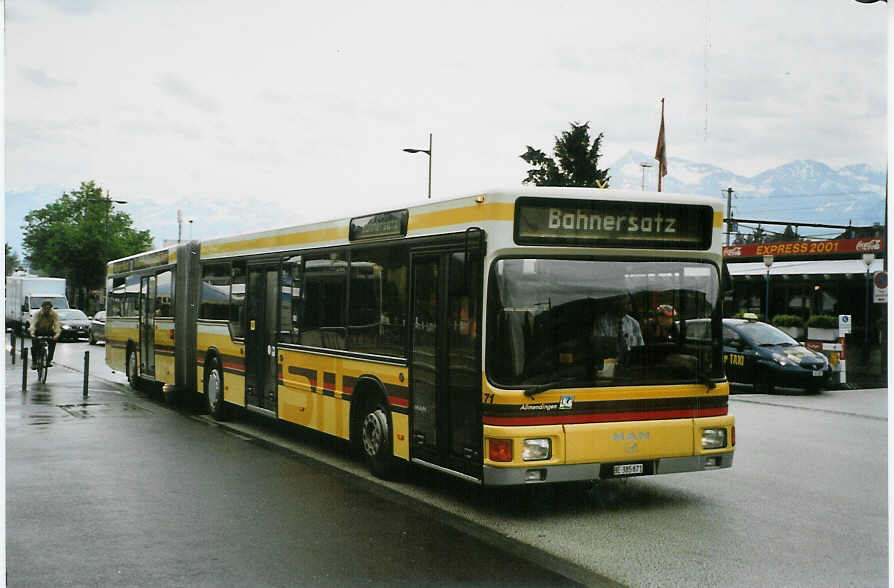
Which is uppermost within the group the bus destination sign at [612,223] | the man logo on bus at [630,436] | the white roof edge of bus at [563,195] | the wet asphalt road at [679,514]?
the white roof edge of bus at [563,195]

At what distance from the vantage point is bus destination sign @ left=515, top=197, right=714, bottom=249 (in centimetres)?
727

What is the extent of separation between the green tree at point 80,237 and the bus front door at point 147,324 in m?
0.67

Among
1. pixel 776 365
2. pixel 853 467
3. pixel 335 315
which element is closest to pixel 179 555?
pixel 335 315

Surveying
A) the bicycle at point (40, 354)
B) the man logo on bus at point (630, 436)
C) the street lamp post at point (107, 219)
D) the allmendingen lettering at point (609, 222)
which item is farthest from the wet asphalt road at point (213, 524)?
the bicycle at point (40, 354)

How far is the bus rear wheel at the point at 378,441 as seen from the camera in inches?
345

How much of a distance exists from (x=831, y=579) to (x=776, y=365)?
13435 mm

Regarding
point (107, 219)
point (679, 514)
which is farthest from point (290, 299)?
point (679, 514)

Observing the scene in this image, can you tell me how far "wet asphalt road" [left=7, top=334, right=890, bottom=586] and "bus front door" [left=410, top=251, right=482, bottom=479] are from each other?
50 cm

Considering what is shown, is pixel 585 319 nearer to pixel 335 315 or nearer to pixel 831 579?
pixel 831 579

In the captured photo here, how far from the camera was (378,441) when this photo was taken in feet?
Result: 29.1

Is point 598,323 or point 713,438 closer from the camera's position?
point 598,323

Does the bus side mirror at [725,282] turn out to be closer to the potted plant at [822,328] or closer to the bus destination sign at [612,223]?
the bus destination sign at [612,223]

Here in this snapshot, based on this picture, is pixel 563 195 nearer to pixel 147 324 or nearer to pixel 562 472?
pixel 562 472

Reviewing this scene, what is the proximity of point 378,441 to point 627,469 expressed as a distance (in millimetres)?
2520
